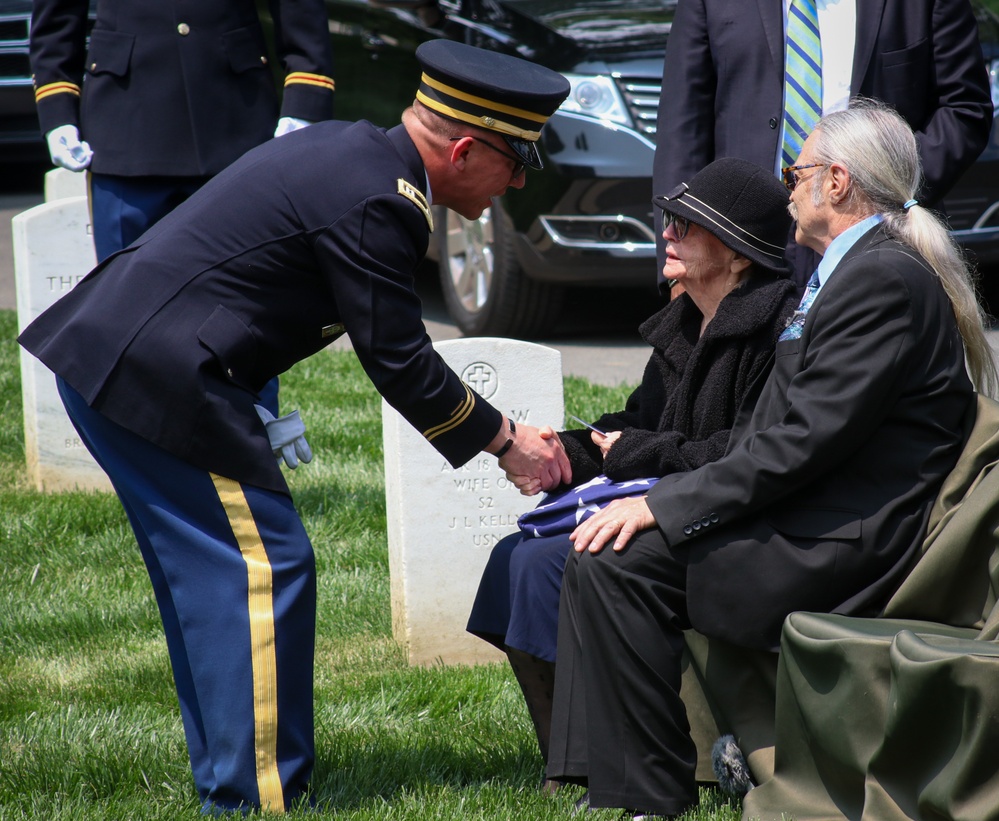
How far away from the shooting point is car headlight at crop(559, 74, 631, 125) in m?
7.07

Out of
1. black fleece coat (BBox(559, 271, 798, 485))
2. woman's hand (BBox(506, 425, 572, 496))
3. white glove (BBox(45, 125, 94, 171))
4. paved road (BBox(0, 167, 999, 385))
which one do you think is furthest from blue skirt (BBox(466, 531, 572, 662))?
paved road (BBox(0, 167, 999, 385))

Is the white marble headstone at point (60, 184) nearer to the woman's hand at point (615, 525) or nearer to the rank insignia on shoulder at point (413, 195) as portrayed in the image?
the rank insignia on shoulder at point (413, 195)

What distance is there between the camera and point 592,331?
825 centimetres

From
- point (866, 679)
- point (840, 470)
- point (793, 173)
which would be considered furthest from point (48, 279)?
point (866, 679)

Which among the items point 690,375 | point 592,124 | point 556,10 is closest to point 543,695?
point 690,375

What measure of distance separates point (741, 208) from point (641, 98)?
376 centimetres

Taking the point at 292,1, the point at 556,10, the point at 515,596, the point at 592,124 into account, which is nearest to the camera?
the point at 515,596

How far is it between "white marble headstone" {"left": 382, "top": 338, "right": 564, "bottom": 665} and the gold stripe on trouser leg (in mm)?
1165

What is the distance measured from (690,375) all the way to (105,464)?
1.43m

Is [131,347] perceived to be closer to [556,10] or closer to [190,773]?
[190,773]

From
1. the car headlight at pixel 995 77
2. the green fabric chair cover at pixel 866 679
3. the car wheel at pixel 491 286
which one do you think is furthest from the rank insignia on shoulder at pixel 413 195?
the car headlight at pixel 995 77

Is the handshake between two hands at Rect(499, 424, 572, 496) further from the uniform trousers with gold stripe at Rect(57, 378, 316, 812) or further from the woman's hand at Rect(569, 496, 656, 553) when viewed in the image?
the uniform trousers with gold stripe at Rect(57, 378, 316, 812)

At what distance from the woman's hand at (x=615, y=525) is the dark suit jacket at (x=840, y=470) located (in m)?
0.06

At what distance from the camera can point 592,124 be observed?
23.1 feet
